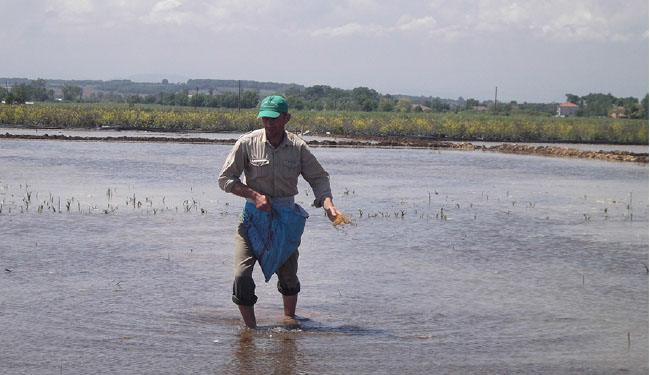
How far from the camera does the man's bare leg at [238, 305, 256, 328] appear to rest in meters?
6.95

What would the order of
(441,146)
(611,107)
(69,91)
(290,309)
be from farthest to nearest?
1. (69,91)
2. (611,107)
3. (441,146)
4. (290,309)

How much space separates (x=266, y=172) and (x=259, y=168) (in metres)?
0.06

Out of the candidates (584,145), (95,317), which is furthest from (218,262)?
(584,145)

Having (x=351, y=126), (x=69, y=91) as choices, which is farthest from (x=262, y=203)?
(x=69, y=91)

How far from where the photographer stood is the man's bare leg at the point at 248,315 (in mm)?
6945

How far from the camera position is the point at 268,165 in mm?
6684

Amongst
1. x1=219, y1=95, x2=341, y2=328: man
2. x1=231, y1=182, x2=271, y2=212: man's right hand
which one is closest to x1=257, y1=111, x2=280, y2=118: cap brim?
x1=219, y1=95, x2=341, y2=328: man

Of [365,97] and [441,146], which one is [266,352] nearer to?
[441,146]

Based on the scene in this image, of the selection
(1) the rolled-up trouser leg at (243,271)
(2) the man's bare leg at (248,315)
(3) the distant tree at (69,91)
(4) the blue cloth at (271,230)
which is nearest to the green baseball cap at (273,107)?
(4) the blue cloth at (271,230)

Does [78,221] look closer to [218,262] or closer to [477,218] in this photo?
[218,262]

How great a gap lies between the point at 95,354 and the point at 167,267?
3.56m

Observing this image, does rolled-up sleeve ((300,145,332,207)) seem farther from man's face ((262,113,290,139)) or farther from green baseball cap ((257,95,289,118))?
green baseball cap ((257,95,289,118))

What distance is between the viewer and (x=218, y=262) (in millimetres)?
10266

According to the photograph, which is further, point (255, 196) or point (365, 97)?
point (365, 97)
